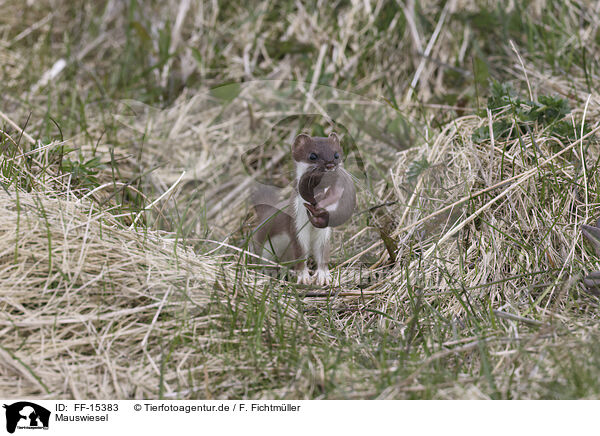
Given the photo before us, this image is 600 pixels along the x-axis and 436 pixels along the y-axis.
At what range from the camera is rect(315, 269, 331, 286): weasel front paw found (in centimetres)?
338

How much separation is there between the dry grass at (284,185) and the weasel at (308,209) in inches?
8.0

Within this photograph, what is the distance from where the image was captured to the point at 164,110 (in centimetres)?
536

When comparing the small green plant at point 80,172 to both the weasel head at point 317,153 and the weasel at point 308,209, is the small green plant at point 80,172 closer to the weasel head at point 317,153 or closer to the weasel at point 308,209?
the weasel at point 308,209

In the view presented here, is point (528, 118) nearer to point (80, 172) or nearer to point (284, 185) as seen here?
point (284, 185)

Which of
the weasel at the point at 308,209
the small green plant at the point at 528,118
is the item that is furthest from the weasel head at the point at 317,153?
the small green plant at the point at 528,118

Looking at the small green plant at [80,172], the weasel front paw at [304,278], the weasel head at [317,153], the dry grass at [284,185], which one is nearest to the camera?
the dry grass at [284,185]

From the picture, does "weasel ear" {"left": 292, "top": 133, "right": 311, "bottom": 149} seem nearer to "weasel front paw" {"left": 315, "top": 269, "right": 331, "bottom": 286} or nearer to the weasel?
the weasel

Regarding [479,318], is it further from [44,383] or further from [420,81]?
[420,81]

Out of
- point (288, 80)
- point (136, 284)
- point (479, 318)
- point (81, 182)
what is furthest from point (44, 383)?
point (288, 80)
